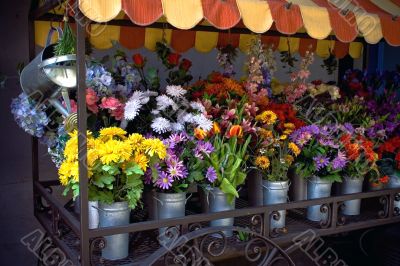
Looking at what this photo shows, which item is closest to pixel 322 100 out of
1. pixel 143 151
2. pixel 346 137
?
pixel 346 137

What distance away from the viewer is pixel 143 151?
1.71 m

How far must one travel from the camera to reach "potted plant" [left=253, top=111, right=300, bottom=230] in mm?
2090

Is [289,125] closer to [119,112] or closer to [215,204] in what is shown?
[215,204]

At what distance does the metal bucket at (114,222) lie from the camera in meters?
1.71

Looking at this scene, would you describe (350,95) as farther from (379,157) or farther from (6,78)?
(6,78)

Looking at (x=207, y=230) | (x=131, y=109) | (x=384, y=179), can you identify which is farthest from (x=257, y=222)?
(x=384, y=179)

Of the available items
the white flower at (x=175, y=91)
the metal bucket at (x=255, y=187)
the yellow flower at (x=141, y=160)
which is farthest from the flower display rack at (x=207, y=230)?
the white flower at (x=175, y=91)

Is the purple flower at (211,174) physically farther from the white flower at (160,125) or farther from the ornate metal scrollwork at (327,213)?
the ornate metal scrollwork at (327,213)

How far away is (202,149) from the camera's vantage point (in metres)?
1.85

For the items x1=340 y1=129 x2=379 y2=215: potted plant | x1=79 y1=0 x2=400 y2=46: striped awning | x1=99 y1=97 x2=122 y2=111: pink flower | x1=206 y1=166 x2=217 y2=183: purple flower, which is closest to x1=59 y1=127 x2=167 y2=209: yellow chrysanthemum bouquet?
x1=99 y1=97 x2=122 y2=111: pink flower

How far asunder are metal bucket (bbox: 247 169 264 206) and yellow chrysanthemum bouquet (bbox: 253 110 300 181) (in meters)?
0.05

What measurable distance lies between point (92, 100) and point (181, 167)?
1.53 feet

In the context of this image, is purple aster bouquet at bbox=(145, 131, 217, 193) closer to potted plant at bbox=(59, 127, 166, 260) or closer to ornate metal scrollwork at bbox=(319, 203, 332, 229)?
potted plant at bbox=(59, 127, 166, 260)

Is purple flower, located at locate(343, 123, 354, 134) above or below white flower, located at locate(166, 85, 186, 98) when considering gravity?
below
